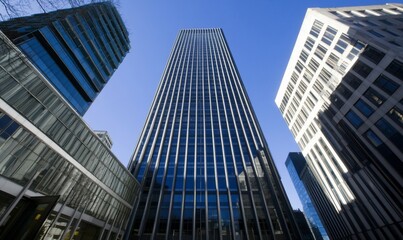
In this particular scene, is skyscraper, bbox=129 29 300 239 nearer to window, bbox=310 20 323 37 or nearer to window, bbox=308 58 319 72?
window, bbox=308 58 319 72

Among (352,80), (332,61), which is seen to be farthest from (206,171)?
(332,61)

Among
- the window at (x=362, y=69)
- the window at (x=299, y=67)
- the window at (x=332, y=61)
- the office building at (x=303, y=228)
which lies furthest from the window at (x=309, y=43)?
the office building at (x=303, y=228)

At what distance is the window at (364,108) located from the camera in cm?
2918

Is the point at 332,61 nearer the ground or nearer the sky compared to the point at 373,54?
nearer the sky

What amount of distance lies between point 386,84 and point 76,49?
57.2 metres

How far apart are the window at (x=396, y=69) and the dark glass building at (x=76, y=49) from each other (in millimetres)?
42527

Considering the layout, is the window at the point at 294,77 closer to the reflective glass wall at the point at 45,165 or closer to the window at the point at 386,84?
the window at the point at 386,84

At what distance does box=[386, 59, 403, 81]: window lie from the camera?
24.8m

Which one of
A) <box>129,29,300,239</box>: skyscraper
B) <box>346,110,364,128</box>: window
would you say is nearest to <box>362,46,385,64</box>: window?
<box>346,110,364,128</box>: window

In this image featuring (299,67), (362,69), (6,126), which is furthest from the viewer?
(299,67)

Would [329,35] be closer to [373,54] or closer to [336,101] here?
[373,54]

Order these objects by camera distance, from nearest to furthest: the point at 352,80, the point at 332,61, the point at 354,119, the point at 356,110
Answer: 1. the point at 356,110
2. the point at 354,119
3. the point at 352,80
4. the point at 332,61

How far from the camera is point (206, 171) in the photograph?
141 ft

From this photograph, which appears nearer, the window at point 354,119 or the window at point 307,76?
the window at point 354,119
